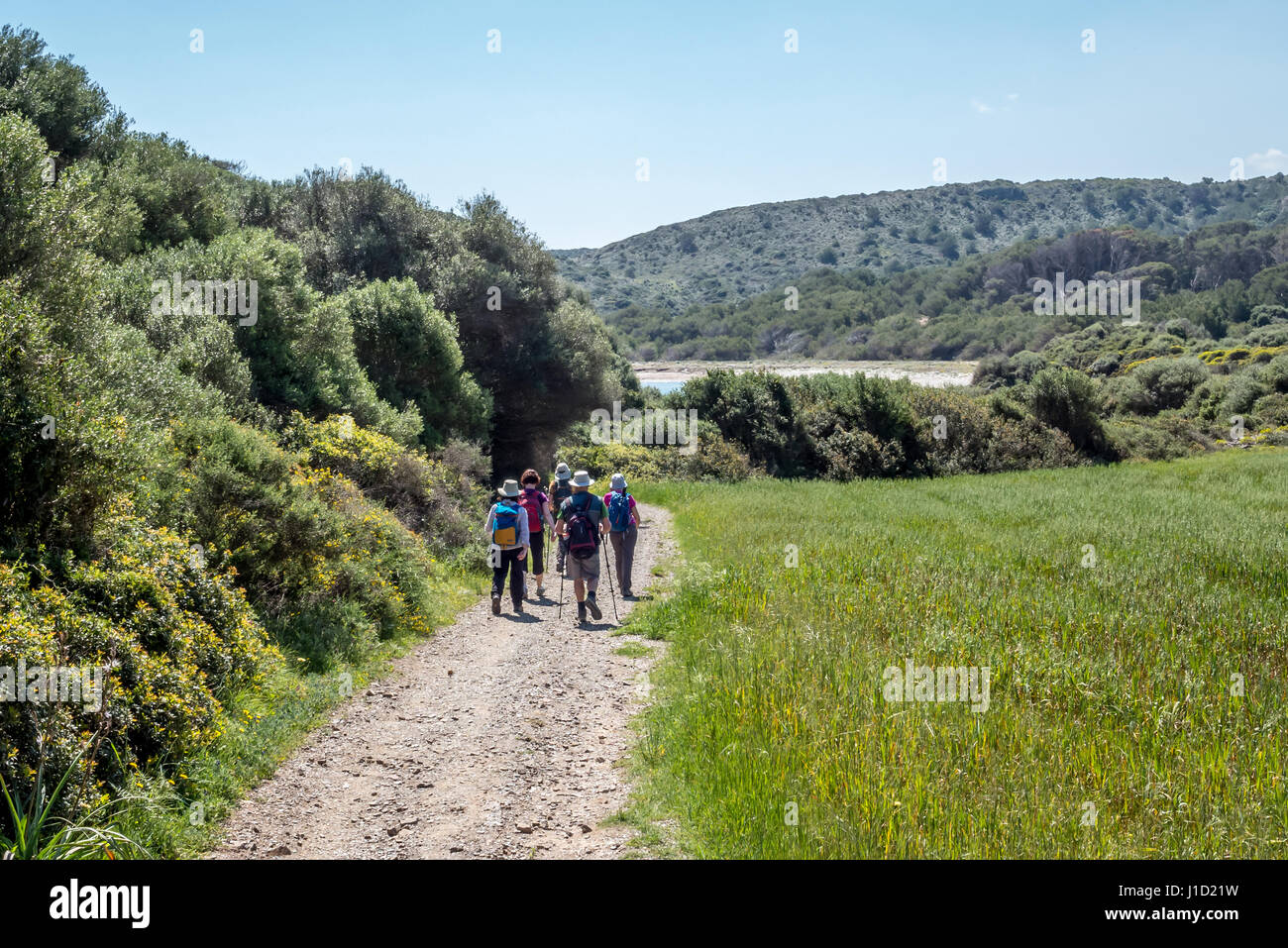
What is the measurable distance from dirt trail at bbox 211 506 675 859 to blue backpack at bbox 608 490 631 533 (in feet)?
9.05

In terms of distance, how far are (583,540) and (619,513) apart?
1.40 meters

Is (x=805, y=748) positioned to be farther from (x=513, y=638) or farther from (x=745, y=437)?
(x=745, y=437)

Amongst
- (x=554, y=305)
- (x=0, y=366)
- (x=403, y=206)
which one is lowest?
(x=0, y=366)

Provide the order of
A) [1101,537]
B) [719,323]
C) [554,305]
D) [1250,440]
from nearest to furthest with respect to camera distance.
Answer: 1. [1101,537]
2. [554,305]
3. [1250,440]
4. [719,323]

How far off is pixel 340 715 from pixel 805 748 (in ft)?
15.6

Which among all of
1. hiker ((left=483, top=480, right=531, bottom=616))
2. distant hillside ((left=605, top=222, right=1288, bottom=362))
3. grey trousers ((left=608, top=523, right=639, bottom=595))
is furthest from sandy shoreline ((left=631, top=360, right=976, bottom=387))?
hiker ((left=483, top=480, right=531, bottom=616))

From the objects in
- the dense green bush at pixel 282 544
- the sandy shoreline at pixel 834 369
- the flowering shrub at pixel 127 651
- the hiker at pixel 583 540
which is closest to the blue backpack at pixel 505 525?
the hiker at pixel 583 540

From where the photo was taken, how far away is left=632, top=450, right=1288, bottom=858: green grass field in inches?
205

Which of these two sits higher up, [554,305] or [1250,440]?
[554,305]

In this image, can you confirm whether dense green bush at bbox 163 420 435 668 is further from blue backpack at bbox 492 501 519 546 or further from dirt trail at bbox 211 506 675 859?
blue backpack at bbox 492 501 519 546

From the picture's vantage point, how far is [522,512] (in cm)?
1334

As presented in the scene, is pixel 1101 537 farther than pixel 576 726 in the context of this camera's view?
Yes

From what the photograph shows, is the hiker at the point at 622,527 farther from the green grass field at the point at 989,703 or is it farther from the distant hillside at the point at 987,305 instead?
the distant hillside at the point at 987,305
